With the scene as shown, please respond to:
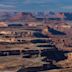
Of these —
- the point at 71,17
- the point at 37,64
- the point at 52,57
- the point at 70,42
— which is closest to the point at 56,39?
the point at 70,42

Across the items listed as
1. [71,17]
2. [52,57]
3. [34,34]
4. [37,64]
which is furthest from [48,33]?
[71,17]

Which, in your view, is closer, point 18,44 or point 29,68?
point 29,68

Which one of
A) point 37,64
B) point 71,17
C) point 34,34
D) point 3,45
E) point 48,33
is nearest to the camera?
point 37,64

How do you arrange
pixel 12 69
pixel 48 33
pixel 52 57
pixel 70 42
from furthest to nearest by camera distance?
pixel 48 33, pixel 70 42, pixel 52 57, pixel 12 69

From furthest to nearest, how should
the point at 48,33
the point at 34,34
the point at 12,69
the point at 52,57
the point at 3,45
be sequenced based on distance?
the point at 48,33, the point at 34,34, the point at 3,45, the point at 52,57, the point at 12,69

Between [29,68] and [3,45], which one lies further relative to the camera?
[3,45]

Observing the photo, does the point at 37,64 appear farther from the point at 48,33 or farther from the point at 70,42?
the point at 48,33

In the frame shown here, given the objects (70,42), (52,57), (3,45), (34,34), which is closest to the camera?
(52,57)

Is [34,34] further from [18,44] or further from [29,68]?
[29,68]
